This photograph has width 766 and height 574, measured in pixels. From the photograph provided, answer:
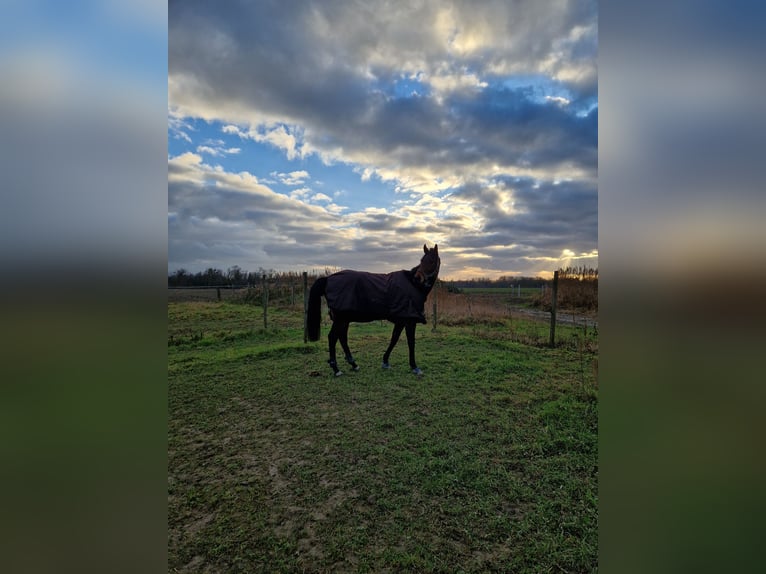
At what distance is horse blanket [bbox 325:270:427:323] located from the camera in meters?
5.52

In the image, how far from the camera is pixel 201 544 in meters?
2.01

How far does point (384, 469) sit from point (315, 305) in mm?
3915

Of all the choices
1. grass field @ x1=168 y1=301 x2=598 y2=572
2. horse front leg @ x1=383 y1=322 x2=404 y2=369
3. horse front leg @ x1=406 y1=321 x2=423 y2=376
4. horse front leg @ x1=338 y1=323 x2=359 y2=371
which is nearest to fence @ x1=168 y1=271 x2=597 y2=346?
horse front leg @ x1=383 y1=322 x2=404 y2=369

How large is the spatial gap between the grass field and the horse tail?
0.83 m

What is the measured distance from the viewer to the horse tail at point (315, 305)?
6.02 m

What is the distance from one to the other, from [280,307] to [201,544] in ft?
43.8

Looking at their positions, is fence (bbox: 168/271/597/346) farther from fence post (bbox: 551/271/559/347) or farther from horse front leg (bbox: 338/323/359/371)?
horse front leg (bbox: 338/323/359/371)

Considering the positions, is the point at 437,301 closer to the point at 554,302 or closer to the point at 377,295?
the point at 554,302
